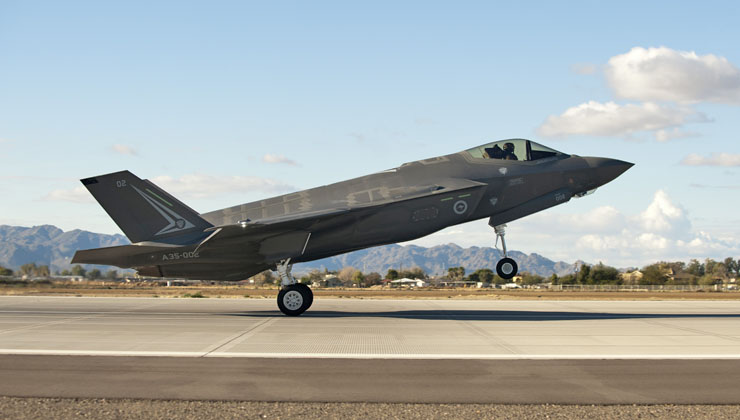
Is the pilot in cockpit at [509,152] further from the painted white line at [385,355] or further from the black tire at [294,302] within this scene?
the painted white line at [385,355]

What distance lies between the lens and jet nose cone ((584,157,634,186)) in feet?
62.7

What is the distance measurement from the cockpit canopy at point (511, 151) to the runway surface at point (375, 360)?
202 inches

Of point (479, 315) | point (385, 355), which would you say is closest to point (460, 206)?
point (479, 315)

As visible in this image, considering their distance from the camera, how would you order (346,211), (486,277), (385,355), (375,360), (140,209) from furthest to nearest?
(486,277) < (140,209) < (346,211) < (385,355) < (375,360)

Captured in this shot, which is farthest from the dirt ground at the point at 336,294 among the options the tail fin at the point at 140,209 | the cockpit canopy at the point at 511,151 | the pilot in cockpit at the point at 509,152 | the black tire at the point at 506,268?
the pilot in cockpit at the point at 509,152

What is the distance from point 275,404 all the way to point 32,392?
3130 millimetres

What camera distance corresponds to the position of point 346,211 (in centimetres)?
1817

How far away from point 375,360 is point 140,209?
1149 centimetres

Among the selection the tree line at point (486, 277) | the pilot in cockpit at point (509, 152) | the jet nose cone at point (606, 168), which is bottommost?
the tree line at point (486, 277)

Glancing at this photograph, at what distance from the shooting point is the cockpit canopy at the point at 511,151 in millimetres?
19234

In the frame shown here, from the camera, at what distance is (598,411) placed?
7281mm

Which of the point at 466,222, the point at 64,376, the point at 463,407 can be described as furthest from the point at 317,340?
the point at 466,222

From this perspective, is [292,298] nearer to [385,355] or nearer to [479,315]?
[479,315]

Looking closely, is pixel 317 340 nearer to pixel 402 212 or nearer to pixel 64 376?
pixel 64 376
